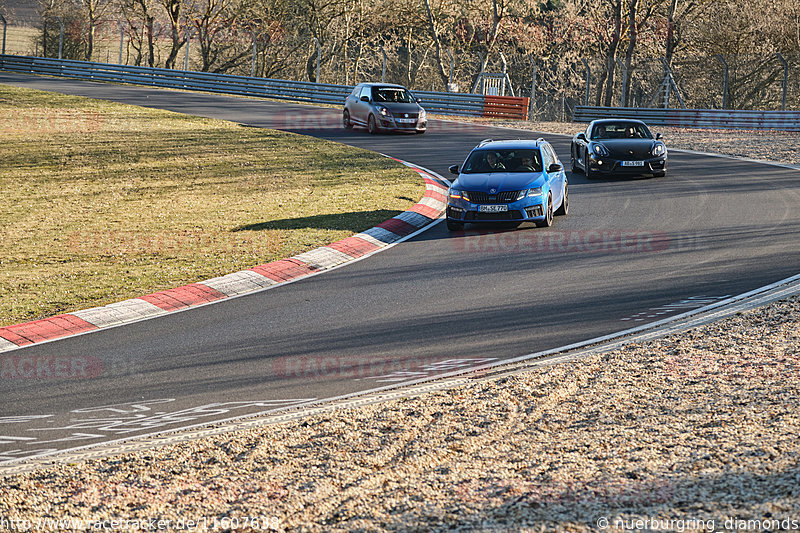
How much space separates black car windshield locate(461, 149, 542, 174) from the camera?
16281 millimetres

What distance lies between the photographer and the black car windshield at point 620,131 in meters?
21.6

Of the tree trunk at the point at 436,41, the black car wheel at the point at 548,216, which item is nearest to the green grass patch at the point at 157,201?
the black car wheel at the point at 548,216

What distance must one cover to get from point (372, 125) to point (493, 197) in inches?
615

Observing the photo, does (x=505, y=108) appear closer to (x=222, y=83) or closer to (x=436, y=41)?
(x=222, y=83)

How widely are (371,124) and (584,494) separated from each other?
26.0 metres

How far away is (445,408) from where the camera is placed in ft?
22.8

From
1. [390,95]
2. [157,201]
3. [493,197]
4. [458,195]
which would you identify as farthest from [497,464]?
[390,95]

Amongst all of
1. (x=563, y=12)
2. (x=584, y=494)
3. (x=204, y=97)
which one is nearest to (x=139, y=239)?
(x=584, y=494)

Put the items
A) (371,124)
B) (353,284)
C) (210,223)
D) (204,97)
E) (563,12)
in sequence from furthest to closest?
(563,12) → (204,97) → (371,124) → (210,223) → (353,284)

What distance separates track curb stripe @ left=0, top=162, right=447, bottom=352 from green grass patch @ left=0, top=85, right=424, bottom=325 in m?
0.32

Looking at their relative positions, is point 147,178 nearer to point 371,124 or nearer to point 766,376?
point 371,124

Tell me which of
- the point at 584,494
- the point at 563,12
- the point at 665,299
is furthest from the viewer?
the point at 563,12

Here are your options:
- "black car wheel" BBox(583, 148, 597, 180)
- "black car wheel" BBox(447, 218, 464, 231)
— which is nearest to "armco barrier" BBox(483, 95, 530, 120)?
"black car wheel" BBox(583, 148, 597, 180)

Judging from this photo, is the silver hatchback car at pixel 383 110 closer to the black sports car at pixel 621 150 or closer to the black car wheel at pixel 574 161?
the black car wheel at pixel 574 161
